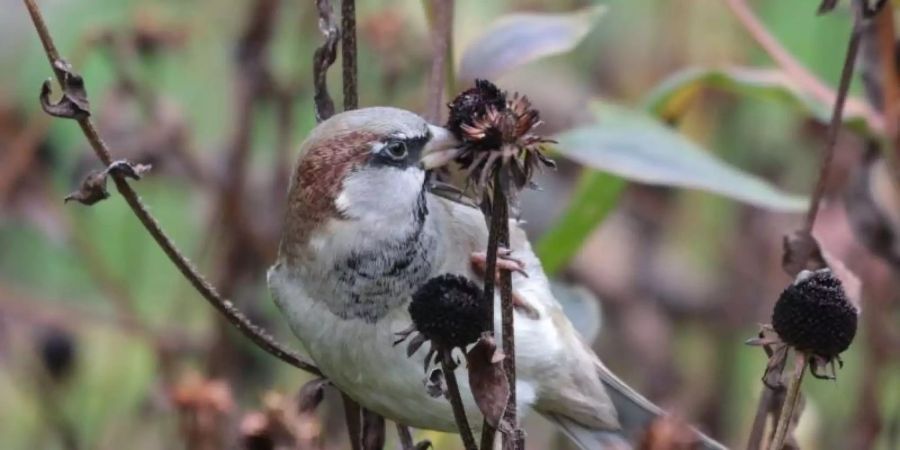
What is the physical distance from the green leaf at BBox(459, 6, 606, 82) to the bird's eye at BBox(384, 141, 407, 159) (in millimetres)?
425

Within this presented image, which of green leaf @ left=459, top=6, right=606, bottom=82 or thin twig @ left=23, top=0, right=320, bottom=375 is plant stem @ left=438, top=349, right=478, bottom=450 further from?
green leaf @ left=459, top=6, right=606, bottom=82

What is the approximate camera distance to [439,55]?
2.02 meters

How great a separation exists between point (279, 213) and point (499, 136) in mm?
2193

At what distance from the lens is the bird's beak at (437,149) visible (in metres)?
1.62

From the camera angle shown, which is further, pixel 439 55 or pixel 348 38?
pixel 439 55

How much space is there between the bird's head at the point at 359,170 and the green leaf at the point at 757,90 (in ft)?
2.77

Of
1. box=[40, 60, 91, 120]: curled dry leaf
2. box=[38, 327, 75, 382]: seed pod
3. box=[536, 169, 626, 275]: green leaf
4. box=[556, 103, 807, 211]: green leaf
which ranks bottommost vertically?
box=[38, 327, 75, 382]: seed pod

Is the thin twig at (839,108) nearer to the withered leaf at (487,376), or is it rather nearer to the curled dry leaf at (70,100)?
the withered leaf at (487,376)

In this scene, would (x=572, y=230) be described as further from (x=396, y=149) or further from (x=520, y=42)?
(x=396, y=149)

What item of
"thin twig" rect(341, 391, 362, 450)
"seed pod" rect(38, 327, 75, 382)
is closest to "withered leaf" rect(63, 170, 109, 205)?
"thin twig" rect(341, 391, 362, 450)

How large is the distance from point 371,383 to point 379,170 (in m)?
0.27

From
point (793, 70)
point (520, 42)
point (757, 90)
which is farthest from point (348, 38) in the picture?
point (793, 70)

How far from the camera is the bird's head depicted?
1807 millimetres

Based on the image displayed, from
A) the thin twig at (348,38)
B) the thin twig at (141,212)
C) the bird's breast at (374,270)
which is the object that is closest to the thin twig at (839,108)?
the bird's breast at (374,270)
